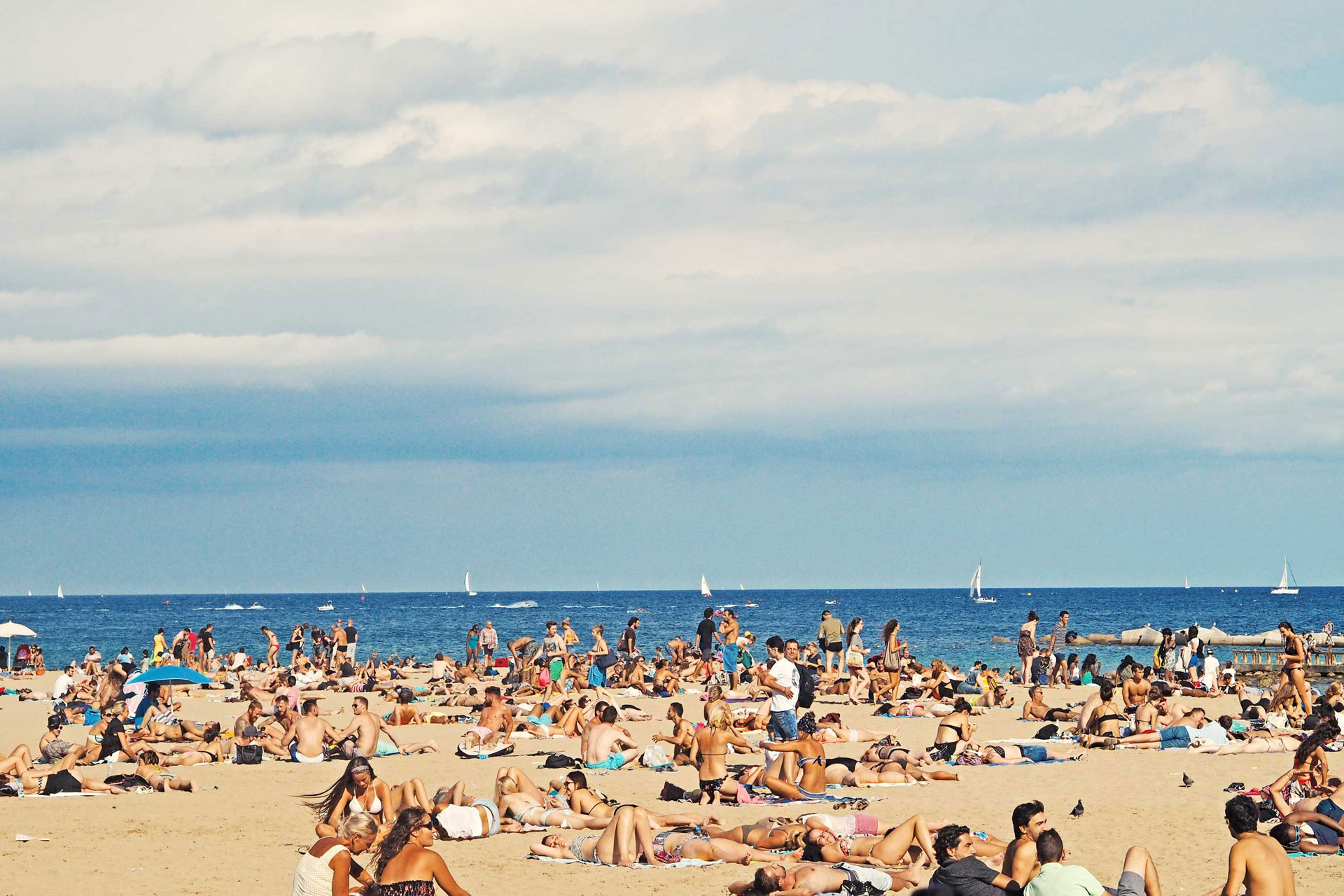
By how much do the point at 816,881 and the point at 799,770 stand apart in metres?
4.77

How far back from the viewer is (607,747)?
17656 millimetres

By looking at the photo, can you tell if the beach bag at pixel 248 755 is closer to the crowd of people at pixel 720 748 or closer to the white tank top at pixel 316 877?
the crowd of people at pixel 720 748

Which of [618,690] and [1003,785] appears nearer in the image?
[1003,785]

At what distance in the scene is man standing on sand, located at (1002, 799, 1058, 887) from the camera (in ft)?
31.1

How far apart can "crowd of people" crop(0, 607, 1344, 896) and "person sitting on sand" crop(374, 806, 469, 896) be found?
0.01 metres

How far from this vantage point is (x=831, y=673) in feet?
95.0

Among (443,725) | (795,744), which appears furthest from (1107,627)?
(795,744)

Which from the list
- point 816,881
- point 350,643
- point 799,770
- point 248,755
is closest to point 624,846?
point 816,881

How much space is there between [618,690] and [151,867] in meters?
17.4

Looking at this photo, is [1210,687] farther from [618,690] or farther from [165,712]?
[165,712]

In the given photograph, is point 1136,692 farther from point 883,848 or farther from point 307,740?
point 307,740

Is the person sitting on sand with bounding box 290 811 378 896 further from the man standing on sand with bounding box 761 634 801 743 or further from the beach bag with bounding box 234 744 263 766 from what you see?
the beach bag with bounding box 234 744 263 766

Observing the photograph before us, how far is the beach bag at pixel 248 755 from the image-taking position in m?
19.1

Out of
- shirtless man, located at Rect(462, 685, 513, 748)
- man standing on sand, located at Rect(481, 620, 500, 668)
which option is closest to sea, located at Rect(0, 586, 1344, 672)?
man standing on sand, located at Rect(481, 620, 500, 668)
